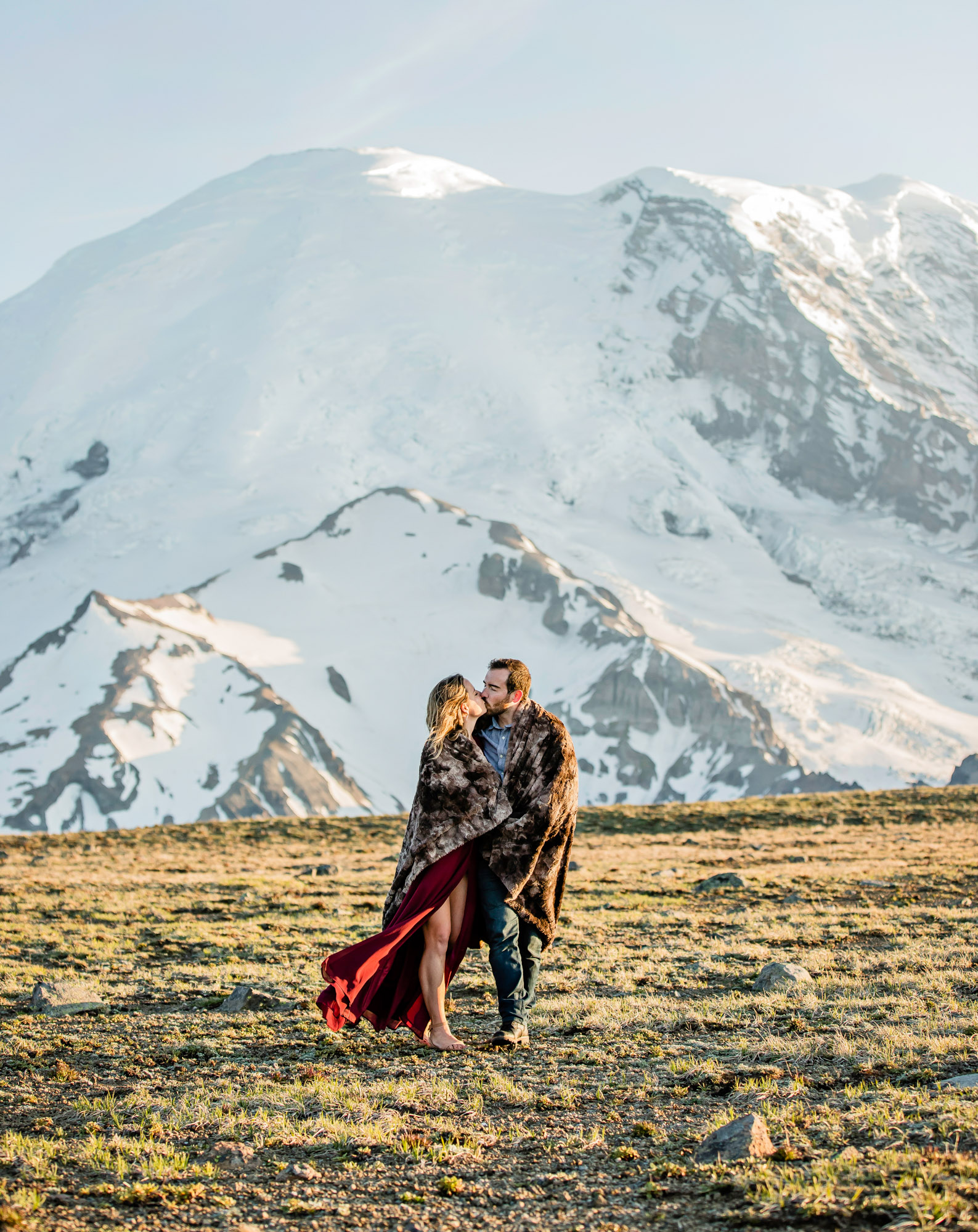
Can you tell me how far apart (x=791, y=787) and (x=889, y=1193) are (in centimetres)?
15528

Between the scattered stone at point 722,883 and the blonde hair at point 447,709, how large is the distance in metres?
→ 13.1

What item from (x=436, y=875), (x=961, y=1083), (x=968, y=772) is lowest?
(x=968, y=772)

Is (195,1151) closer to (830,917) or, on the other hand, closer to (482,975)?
(482,975)

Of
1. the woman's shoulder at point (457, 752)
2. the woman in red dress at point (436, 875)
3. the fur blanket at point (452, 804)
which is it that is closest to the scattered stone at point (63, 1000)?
the woman in red dress at point (436, 875)

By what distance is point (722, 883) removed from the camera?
22125mm

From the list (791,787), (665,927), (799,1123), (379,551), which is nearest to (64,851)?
(665,927)

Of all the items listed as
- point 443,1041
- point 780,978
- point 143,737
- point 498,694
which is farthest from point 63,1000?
point 143,737

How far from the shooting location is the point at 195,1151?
23.1 ft

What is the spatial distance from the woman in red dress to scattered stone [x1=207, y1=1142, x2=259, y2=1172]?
2291 millimetres

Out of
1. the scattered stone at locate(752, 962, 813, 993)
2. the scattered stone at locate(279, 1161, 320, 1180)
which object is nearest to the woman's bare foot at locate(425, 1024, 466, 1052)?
the scattered stone at locate(279, 1161, 320, 1180)

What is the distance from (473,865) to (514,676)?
5.27ft

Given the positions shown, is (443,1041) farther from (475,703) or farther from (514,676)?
(514,676)

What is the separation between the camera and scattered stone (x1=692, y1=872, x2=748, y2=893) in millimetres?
21719

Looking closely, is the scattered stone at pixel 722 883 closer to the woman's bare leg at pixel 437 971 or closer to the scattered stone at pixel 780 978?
the scattered stone at pixel 780 978
